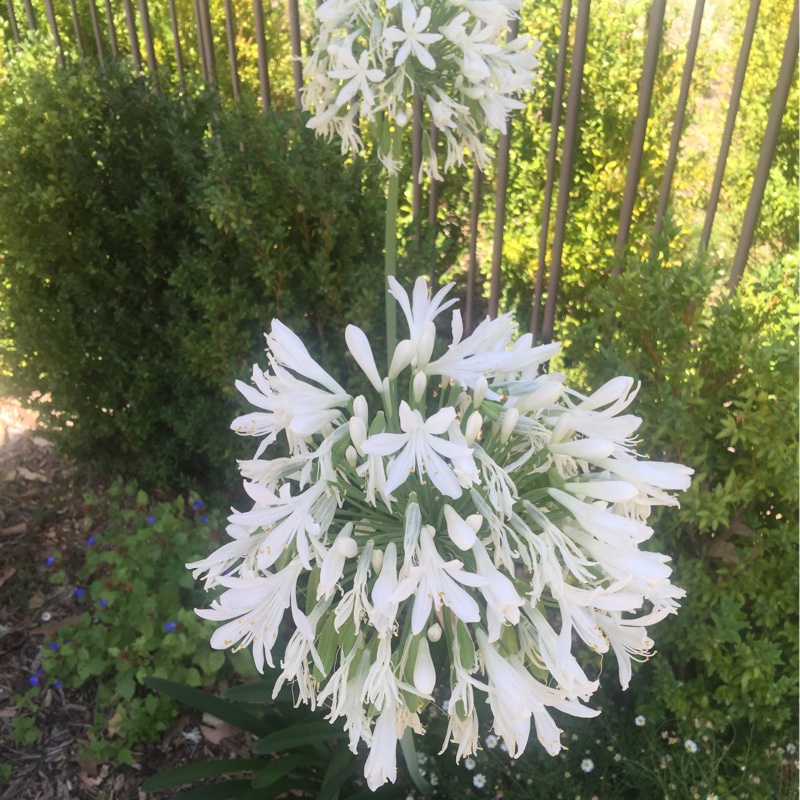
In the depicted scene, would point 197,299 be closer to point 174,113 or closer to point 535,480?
point 174,113

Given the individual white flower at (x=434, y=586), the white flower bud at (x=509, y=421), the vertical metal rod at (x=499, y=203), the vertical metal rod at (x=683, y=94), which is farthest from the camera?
the vertical metal rod at (x=499, y=203)

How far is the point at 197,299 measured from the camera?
271 cm

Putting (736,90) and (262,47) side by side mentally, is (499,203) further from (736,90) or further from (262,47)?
(262,47)

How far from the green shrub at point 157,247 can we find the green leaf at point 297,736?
1410mm

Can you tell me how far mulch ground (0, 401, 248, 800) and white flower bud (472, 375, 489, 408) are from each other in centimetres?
189

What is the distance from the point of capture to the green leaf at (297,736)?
173 centimetres

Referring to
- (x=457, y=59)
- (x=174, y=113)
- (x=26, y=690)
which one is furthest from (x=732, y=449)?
(x=26, y=690)

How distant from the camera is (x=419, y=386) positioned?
1.16m

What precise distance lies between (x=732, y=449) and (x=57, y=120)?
9.04 feet

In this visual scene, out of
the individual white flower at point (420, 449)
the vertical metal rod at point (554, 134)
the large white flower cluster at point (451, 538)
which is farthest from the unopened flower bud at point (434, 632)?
the vertical metal rod at point (554, 134)

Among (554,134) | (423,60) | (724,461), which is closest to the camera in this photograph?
(423,60)

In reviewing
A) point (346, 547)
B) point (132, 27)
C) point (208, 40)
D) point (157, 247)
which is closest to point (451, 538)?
point (346, 547)

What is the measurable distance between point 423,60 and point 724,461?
133 centimetres

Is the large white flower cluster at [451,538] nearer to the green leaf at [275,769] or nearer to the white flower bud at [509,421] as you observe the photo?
the white flower bud at [509,421]
